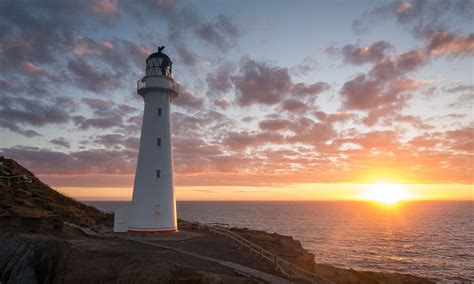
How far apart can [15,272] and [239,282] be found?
11005 millimetres

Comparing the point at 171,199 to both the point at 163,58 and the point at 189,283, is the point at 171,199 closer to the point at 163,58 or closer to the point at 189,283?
the point at 163,58

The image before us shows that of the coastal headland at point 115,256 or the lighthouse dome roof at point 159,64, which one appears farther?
the lighthouse dome roof at point 159,64

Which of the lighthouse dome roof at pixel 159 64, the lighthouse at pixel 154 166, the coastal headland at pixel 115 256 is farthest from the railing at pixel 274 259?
the lighthouse dome roof at pixel 159 64

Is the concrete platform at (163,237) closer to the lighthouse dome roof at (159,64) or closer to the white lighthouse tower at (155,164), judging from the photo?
the white lighthouse tower at (155,164)

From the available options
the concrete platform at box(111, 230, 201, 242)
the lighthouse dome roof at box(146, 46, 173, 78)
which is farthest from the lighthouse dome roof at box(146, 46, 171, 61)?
the concrete platform at box(111, 230, 201, 242)

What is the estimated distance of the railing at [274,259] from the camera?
1898 cm

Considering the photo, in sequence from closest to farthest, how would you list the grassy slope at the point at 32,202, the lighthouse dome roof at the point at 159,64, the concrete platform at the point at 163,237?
the concrete platform at the point at 163,237
the grassy slope at the point at 32,202
the lighthouse dome roof at the point at 159,64

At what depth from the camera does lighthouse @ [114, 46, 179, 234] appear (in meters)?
27.6

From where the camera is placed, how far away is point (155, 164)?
91.1ft

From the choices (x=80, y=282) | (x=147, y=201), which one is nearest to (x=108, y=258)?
(x=80, y=282)

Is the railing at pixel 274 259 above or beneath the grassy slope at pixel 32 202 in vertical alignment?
beneath

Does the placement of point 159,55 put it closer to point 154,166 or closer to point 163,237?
point 154,166

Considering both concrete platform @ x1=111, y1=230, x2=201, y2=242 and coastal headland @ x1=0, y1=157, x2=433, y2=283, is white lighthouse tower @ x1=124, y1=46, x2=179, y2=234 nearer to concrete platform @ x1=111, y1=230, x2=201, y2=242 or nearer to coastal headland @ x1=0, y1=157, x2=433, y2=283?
concrete platform @ x1=111, y1=230, x2=201, y2=242

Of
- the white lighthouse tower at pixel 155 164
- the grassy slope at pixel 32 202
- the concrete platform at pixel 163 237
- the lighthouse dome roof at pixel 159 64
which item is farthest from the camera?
the lighthouse dome roof at pixel 159 64
